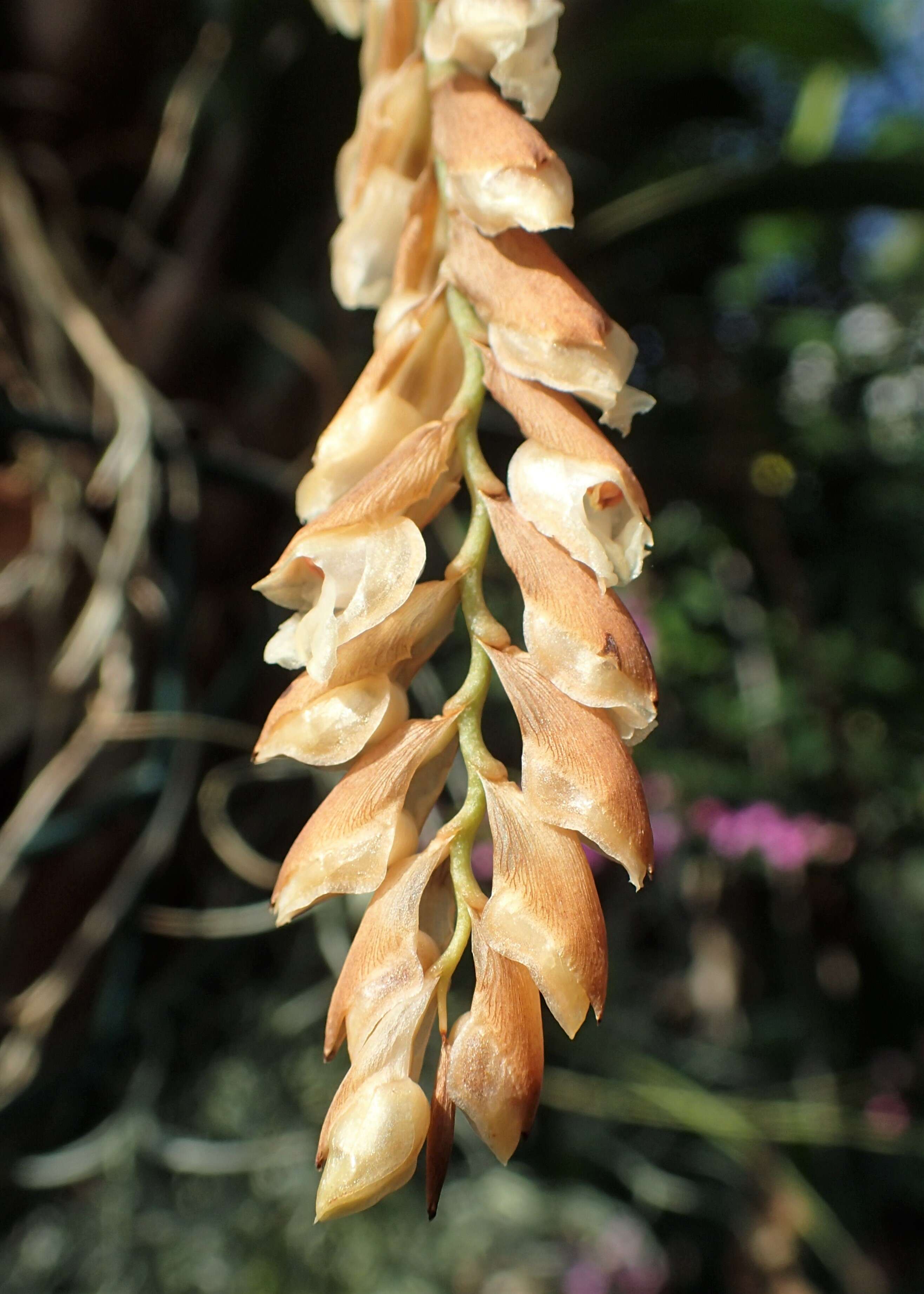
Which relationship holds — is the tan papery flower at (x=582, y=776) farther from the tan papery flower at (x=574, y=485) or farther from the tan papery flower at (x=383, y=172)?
the tan papery flower at (x=383, y=172)

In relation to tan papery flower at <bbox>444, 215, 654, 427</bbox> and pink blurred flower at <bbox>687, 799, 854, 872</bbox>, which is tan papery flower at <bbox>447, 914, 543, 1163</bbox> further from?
pink blurred flower at <bbox>687, 799, 854, 872</bbox>

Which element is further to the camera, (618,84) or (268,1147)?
(618,84)

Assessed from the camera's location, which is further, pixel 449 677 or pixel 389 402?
pixel 449 677

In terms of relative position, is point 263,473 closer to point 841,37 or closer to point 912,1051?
point 841,37

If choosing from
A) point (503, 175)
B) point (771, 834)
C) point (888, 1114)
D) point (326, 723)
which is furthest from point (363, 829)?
point (888, 1114)

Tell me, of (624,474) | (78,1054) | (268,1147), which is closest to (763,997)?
(268,1147)

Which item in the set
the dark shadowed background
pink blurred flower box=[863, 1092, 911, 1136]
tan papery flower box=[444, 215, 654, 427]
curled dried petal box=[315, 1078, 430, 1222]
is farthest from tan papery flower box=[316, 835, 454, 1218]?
pink blurred flower box=[863, 1092, 911, 1136]

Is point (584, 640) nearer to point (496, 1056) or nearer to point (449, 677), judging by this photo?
point (496, 1056)
